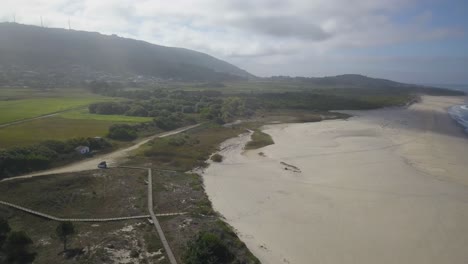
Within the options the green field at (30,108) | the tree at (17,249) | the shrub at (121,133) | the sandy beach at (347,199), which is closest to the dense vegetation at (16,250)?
the tree at (17,249)

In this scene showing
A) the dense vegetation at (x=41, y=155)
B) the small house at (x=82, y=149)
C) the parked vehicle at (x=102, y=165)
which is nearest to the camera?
the dense vegetation at (x=41, y=155)

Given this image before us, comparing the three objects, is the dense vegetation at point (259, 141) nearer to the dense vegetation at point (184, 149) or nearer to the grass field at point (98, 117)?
the dense vegetation at point (184, 149)

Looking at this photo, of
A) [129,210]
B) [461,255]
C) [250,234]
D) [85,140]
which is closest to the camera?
[461,255]

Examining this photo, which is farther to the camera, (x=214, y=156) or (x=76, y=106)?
(x=76, y=106)

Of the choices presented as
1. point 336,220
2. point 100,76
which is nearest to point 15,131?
point 336,220

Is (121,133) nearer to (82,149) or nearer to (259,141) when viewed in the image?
(82,149)

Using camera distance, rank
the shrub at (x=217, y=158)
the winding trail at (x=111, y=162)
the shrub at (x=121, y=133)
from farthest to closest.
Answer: the shrub at (x=121, y=133), the shrub at (x=217, y=158), the winding trail at (x=111, y=162)

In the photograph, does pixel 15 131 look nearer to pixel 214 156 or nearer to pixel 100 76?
A: pixel 214 156
